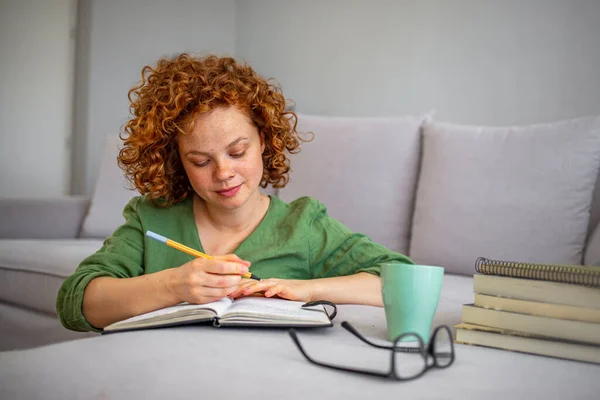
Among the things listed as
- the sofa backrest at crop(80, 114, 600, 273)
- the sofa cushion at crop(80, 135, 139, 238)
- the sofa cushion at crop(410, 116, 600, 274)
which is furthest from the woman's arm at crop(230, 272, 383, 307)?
the sofa cushion at crop(80, 135, 139, 238)

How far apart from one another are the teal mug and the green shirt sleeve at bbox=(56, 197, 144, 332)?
56 centimetres

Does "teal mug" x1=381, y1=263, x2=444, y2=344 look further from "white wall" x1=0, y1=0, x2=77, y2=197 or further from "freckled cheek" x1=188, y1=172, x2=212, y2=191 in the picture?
"white wall" x1=0, y1=0, x2=77, y2=197

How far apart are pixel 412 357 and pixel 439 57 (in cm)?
222

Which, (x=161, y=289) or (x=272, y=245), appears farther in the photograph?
(x=272, y=245)

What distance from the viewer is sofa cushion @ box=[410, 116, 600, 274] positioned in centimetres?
202

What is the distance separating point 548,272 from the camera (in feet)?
2.74

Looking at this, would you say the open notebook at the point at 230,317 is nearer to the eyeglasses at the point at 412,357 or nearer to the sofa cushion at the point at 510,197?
the eyeglasses at the point at 412,357

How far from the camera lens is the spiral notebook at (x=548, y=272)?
Answer: 2.63ft

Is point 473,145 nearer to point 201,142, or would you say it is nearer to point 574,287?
point 201,142

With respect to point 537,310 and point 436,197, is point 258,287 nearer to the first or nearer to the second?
point 537,310

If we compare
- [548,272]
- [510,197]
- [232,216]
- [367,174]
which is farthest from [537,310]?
[367,174]

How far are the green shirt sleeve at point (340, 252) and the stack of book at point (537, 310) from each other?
0.49 m

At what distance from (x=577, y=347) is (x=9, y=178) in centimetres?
351

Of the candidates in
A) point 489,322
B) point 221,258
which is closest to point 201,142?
point 221,258
